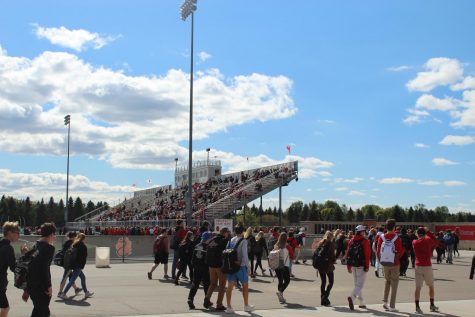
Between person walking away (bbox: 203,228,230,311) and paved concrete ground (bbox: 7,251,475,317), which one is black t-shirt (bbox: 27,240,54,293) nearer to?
paved concrete ground (bbox: 7,251,475,317)

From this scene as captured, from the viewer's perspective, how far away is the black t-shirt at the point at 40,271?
7867mm

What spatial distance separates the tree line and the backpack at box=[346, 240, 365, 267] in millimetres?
138732

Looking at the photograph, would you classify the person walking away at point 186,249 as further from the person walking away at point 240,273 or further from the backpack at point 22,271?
the backpack at point 22,271

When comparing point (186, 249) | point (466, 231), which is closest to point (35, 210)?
point (466, 231)

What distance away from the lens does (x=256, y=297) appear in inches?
577

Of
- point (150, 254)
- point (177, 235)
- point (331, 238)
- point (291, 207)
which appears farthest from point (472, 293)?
point (291, 207)

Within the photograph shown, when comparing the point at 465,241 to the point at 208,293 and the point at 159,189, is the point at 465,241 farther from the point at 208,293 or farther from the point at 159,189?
the point at 159,189

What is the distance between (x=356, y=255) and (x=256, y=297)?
10.4 ft

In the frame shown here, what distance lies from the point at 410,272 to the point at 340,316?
40.9 ft

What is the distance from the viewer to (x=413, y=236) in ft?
71.8

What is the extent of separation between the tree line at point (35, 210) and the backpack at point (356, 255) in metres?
139

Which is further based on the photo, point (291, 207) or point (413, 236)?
point (291, 207)

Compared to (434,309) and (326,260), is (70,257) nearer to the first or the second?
(326,260)

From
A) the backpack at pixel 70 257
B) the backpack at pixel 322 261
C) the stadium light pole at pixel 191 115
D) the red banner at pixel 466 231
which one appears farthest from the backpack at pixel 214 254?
the red banner at pixel 466 231
